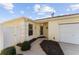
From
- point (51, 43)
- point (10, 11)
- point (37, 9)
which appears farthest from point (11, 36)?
point (51, 43)

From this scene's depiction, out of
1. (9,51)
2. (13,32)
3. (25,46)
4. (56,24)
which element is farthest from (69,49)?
(9,51)

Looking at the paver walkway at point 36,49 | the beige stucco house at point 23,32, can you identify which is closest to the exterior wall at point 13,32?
the beige stucco house at point 23,32

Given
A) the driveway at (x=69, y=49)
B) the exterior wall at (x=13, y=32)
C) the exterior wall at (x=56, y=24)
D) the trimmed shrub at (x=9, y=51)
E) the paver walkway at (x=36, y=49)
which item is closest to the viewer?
the trimmed shrub at (x=9, y=51)

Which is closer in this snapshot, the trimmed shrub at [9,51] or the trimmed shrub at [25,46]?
the trimmed shrub at [9,51]

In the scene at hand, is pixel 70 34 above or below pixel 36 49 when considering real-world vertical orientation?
above

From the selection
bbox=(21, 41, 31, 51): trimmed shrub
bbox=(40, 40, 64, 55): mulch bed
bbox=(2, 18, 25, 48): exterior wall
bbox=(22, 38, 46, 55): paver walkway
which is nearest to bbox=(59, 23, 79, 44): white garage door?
bbox=(40, 40, 64, 55): mulch bed

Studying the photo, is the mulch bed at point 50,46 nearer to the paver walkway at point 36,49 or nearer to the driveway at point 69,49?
the driveway at point 69,49

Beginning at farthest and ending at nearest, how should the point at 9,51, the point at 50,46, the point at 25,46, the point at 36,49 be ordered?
1. the point at 50,46
2. the point at 36,49
3. the point at 25,46
4. the point at 9,51

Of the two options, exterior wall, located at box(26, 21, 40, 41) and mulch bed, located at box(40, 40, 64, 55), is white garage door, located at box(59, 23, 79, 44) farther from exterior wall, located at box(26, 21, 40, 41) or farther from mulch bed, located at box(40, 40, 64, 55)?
exterior wall, located at box(26, 21, 40, 41)

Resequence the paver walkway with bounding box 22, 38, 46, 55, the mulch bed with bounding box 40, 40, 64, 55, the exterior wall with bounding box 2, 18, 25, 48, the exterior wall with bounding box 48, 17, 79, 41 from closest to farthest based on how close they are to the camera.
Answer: the exterior wall with bounding box 2, 18, 25, 48 → the paver walkway with bounding box 22, 38, 46, 55 → the mulch bed with bounding box 40, 40, 64, 55 → the exterior wall with bounding box 48, 17, 79, 41

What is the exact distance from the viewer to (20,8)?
20.9 ft

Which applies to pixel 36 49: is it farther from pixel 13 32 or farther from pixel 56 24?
pixel 56 24

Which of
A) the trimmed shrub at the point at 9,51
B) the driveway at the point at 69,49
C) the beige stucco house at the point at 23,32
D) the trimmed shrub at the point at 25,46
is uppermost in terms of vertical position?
the beige stucco house at the point at 23,32

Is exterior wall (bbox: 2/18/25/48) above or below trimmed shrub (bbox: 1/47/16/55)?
above
